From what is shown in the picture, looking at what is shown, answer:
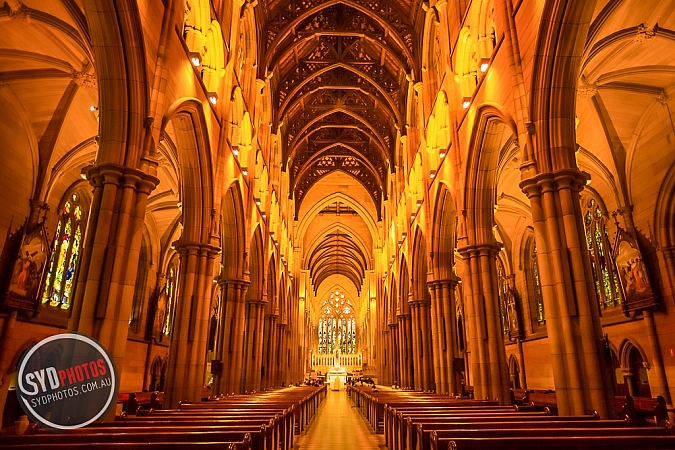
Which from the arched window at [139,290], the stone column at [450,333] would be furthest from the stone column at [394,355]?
the arched window at [139,290]

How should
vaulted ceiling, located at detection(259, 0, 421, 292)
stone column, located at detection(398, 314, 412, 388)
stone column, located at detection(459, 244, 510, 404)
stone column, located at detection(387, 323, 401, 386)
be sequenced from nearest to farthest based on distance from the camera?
stone column, located at detection(459, 244, 510, 404)
vaulted ceiling, located at detection(259, 0, 421, 292)
stone column, located at detection(398, 314, 412, 388)
stone column, located at detection(387, 323, 401, 386)

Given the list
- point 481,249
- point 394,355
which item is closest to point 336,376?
point 394,355

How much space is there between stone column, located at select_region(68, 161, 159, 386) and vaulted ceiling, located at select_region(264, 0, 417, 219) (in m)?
14.4

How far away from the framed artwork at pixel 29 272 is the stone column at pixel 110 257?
7542mm

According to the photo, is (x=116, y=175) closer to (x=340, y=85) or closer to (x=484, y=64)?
(x=484, y=64)

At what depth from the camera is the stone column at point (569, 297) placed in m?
6.59

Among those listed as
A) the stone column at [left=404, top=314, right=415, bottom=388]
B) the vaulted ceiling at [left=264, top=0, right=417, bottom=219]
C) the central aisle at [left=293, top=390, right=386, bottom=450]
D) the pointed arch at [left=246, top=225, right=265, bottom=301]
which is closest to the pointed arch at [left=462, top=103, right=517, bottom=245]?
the central aisle at [left=293, top=390, right=386, bottom=450]

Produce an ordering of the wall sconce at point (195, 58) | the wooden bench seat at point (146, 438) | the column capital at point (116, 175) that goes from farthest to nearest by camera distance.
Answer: the wall sconce at point (195, 58), the column capital at point (116, 175), the wooden bench seat at point (146, 438)

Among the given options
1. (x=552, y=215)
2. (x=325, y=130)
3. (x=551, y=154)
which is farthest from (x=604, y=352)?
(x=325, y=130)

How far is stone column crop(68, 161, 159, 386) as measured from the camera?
6625mm

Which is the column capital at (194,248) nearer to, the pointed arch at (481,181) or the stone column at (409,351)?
the pointed arch at (481,181)

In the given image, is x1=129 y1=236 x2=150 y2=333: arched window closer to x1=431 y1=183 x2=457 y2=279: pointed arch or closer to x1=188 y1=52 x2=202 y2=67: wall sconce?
x1=188 y1=52 x2=202 y2=67: wall sconce

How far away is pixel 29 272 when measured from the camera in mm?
13203

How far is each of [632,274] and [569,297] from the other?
29.1 feet
